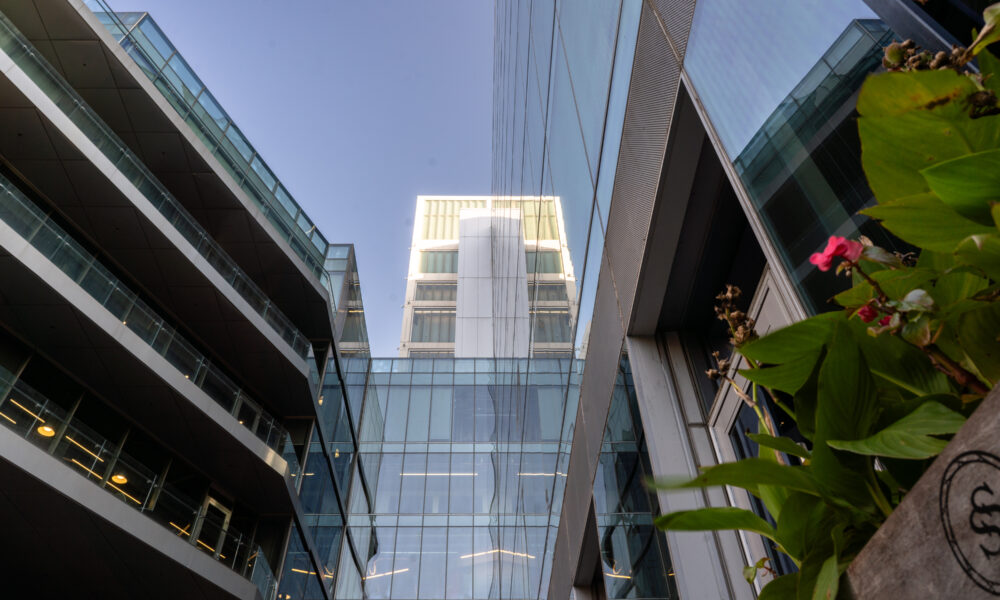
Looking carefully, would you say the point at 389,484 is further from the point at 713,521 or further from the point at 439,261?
the point at 713,521

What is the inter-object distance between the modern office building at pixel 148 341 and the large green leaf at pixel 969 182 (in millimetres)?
12321

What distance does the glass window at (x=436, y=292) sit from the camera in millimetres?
41094

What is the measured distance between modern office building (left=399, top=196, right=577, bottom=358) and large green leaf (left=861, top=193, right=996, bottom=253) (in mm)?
6981

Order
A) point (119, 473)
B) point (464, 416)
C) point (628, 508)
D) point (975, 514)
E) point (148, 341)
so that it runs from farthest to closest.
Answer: point (464, 416)
point (148, 341)
point (119, 473)
point (628, 508)
point (975, 514)

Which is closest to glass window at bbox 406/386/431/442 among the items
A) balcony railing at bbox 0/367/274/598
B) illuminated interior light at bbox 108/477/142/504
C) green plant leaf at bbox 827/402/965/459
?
balcony railing at bbox 0/367/274/598

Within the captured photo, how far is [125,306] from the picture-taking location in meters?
13.6

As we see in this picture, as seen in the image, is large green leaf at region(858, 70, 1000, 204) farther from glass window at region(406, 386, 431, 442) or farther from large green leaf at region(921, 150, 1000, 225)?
glass window at region(406, 386, 431, 442)

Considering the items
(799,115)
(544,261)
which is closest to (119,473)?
(544,261)

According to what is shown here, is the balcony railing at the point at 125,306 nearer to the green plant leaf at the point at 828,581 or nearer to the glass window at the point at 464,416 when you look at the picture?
the glass window at the point at 464,416

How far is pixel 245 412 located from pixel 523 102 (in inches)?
451

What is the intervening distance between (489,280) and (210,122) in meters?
17.2

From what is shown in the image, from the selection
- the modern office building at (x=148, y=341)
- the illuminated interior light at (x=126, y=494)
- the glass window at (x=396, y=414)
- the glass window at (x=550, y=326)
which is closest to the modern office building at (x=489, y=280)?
the glass window at (x=550, y=326)

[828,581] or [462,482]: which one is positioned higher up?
[462,482]

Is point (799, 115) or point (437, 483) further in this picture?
point (437, 483)
